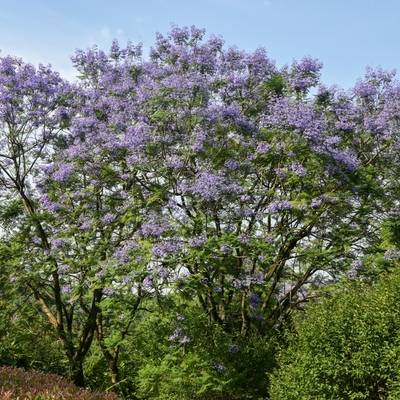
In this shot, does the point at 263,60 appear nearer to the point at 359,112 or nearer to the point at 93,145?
the point at 359,112

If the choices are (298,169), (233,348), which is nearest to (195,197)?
(298,169)

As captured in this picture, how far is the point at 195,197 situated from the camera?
515 inches

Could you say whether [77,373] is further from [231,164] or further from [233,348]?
[231,164]

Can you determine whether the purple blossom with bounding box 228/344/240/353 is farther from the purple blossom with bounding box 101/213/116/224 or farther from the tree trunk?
the tree trunk

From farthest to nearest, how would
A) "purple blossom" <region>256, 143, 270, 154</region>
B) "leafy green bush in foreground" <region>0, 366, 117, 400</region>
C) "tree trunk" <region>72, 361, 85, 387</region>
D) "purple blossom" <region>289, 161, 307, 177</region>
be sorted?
"tree trunk" <region>72, 361, 85, 387</region>
"purple blossom" <region>256, 143, 270, 154</region>
"purple blossom" <region>289, 161, 307, 177</region>
"leafy green bush in foreground" <region>0, 366, 117, 400</region>

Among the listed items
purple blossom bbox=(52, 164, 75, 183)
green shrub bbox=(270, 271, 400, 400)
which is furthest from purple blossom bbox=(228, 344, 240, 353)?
purple blossom bbox=(52, 164, 75, 183)

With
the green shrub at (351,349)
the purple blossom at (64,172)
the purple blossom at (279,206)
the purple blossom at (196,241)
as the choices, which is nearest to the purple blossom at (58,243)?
the purple blossom at (64,172)

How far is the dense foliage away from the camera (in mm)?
13070

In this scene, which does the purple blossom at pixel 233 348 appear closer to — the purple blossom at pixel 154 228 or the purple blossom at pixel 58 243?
the purple blossom at pixel 154 228

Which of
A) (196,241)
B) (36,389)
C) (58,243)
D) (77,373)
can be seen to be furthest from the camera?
(77,373)

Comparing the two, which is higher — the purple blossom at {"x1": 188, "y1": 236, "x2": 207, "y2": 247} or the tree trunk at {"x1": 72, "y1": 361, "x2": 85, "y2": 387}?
the purple blossom at {"x1": 188, "y1": 236, "x2": 207, "y2": 247}

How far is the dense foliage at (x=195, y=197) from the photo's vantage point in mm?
13070

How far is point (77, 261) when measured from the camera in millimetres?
15055

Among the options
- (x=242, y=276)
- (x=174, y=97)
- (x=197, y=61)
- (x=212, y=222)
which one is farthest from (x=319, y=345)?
(x=197, y=61)
